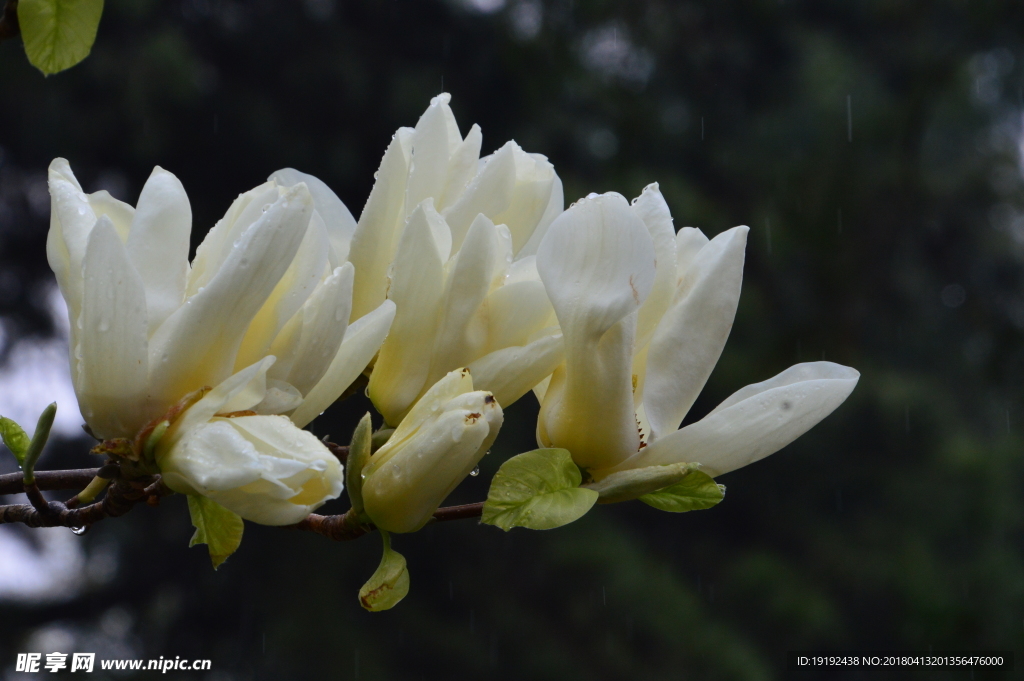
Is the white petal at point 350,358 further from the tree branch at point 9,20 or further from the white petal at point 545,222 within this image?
the tree branch at point 9,20

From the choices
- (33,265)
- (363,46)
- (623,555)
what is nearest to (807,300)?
(623,555)

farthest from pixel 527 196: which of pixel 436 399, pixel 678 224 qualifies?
pixel 678 224

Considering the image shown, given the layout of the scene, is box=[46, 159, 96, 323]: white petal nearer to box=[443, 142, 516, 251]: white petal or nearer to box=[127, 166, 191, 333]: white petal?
box=[127, 166, 191, 333]: white petal

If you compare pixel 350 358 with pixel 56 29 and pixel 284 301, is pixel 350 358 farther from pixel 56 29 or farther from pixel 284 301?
pixel 56 29

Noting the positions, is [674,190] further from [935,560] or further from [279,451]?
[279,451]

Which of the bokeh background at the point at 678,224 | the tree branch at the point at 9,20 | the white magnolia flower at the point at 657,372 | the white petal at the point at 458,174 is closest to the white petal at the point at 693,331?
the white magnolia flower at the point at 657,372
